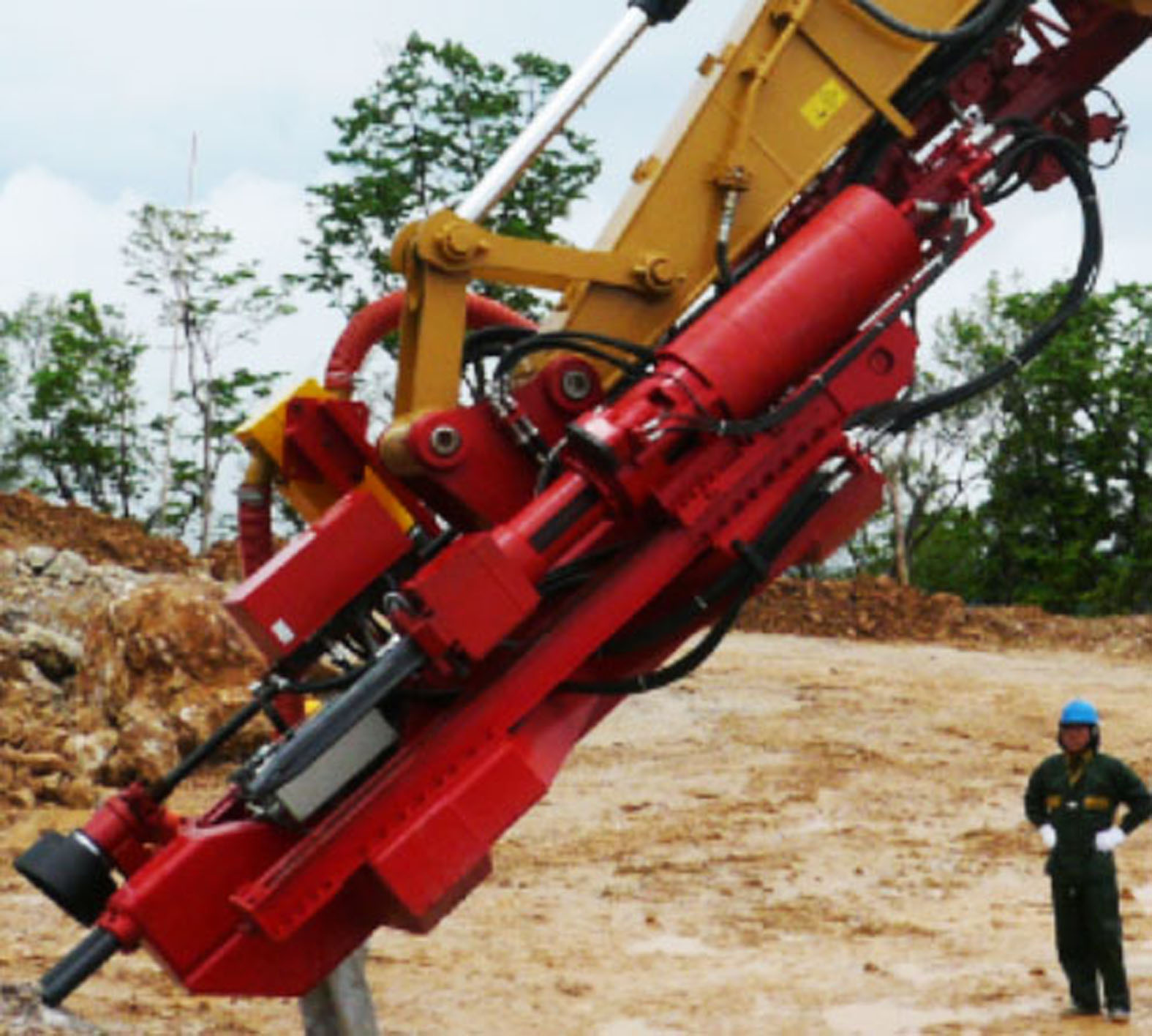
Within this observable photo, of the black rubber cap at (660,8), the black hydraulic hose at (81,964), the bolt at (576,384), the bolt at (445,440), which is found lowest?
the black hydraulic hose at (81,964)

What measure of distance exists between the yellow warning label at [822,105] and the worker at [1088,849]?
3414 millimetres

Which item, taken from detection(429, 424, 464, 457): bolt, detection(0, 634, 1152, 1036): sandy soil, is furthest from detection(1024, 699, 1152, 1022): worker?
detection(429, 424, 464, 457): bolt

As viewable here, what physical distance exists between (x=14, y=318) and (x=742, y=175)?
1365 inches

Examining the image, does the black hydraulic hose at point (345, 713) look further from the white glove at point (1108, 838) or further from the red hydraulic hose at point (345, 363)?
the white glove at point (1108, 838)

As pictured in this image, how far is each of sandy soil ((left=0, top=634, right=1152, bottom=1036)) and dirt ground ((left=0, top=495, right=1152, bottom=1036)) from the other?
0.02 meters

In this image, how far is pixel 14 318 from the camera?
3744 cm

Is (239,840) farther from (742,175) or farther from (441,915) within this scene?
(742,175)

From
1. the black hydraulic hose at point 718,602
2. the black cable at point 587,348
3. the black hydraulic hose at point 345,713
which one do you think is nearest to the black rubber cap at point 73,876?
the black hydraulic hose at point 345,713

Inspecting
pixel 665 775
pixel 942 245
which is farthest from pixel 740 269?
pixel 665 775

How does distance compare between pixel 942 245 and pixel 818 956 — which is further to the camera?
pixel 818 956

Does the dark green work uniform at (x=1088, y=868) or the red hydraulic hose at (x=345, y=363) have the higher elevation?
the red hydraulic hose at (x=345, y=363)

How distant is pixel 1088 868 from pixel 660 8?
14.5 feet

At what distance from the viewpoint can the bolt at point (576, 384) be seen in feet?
16.9

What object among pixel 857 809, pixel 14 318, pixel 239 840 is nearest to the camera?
pixel 239 840
